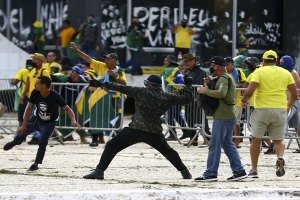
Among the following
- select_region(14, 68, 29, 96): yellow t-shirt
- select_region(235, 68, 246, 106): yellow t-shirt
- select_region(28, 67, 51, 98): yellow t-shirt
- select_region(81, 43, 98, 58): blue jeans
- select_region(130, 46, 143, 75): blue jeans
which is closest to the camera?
select_region(235, 68, 246, 106): yellow t-shirt

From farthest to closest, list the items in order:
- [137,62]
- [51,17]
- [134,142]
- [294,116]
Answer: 1. [51,17]
2. [137,62]
3. [294,116]
4. [134,142]

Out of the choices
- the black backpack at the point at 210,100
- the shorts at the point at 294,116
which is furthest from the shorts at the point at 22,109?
the black backpack at the point at 210,100

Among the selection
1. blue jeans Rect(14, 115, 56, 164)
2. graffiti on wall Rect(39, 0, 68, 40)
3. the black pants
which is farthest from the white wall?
the black pants

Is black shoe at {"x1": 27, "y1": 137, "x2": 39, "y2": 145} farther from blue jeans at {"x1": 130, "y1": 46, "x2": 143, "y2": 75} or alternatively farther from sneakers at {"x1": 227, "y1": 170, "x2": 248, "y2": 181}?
blue jeans at {"x1": 130, "y1": 46, "x2": 143, "y2": 75}

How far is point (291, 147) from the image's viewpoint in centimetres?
1947

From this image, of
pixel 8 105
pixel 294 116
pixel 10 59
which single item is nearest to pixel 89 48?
pixel 10 59

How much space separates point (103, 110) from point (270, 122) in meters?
6.18

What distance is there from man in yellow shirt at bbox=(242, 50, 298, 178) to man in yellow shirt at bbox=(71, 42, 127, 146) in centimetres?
A: 502

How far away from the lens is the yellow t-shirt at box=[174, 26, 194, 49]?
28.5m

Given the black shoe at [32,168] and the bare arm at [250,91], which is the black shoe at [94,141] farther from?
the bare arm at [250,91]

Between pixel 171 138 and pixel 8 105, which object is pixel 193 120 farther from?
pixel 8 105

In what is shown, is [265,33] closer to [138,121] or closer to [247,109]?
[247,109]

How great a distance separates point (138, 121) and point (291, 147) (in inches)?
252

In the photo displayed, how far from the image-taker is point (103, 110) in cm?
1958
